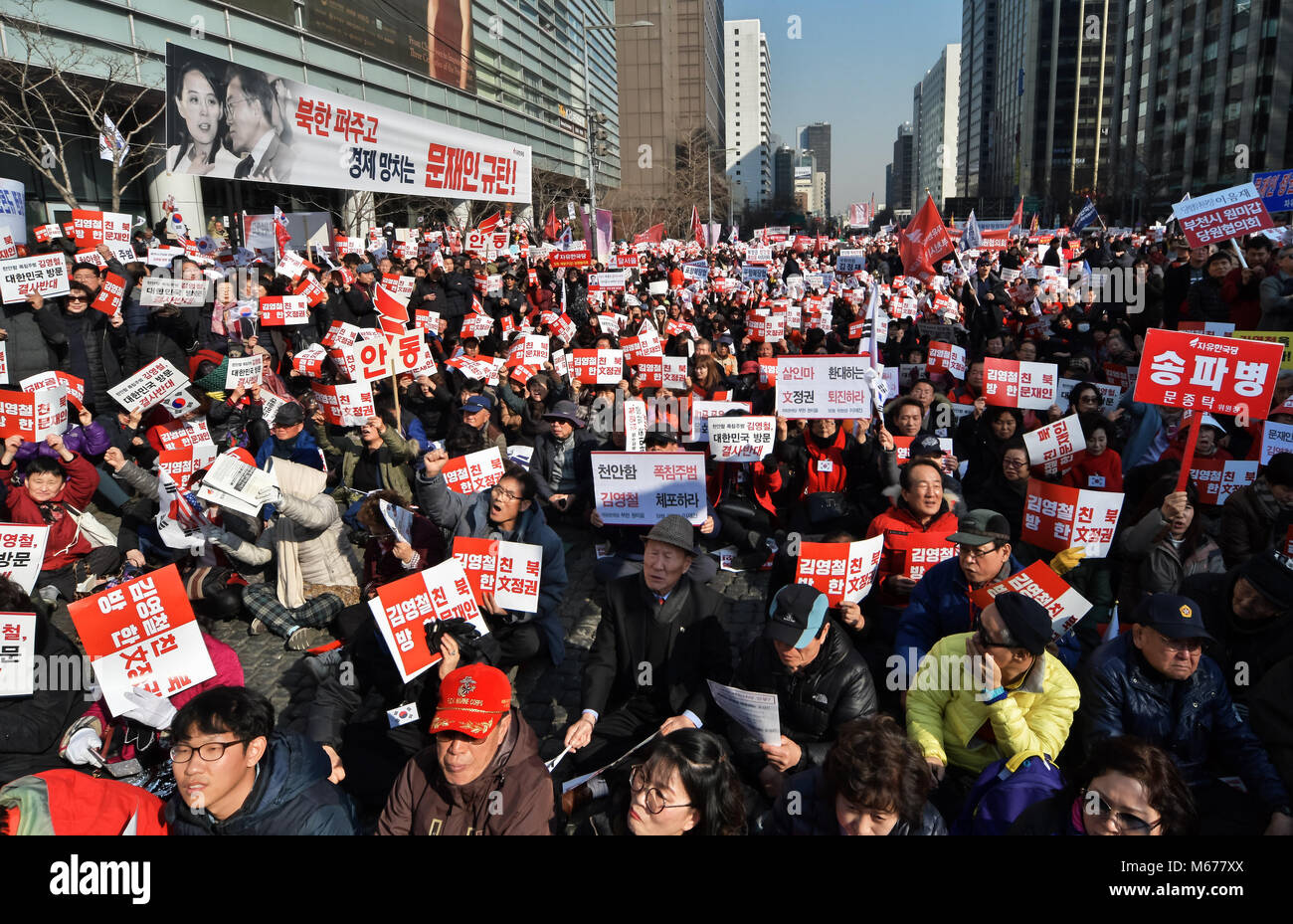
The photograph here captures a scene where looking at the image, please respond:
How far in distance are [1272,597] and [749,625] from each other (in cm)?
317

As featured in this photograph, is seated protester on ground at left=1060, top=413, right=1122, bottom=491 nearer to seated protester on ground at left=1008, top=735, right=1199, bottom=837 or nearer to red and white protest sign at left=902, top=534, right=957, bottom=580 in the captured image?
red and white protest sign at left=902, top=534, right=957, bottom=580

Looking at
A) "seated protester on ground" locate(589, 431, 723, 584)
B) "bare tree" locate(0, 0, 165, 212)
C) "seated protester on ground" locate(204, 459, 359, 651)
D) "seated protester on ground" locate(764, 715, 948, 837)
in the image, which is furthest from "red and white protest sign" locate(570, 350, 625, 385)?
"bare tree" locate(0, 0, 165, 212)

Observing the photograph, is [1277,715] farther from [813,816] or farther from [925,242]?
[925,242]

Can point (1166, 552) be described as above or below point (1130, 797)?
above

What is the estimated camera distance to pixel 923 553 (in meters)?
4.87

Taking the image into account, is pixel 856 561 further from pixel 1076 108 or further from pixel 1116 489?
pixel 1076 108

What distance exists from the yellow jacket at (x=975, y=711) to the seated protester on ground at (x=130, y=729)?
316 cm

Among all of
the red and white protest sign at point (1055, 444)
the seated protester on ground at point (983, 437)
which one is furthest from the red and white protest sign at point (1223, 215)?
the red and white protest sign at point (1055, 444)

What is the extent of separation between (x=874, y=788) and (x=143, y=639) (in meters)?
3.28

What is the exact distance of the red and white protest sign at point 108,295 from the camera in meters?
8.51

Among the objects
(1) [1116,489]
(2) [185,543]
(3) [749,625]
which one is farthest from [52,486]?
(1) [1116,489]

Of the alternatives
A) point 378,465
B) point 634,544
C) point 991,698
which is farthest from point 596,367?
point 991,698

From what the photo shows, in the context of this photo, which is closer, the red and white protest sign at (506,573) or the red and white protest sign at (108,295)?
the red and white protest sign at (506,573)

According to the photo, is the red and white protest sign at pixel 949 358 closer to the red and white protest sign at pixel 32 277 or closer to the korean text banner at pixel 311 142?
the korean text banner at pixel 311 142
